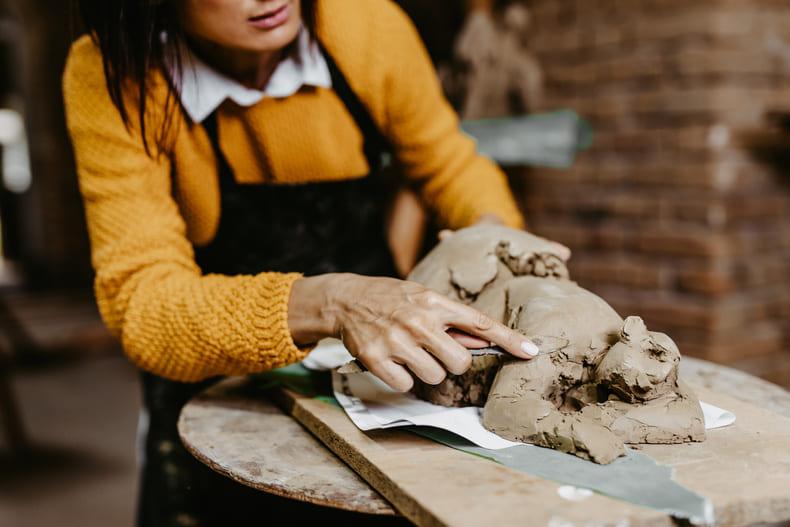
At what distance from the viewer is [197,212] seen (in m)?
1.29

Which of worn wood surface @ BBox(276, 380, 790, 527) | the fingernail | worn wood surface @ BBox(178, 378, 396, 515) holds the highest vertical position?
the fingernail

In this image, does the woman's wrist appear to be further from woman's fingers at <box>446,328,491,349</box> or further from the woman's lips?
the woman's lips

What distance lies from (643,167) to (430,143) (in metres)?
1.26

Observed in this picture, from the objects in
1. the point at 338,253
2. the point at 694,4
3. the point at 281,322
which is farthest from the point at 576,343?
the point at 694,4

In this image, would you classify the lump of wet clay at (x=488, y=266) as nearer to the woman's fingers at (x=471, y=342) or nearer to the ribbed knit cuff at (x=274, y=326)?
the woman's fingers at (x=471, y=342)

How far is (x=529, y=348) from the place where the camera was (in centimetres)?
90

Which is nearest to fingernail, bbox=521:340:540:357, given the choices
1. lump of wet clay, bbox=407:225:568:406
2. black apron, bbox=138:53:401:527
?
lump of wet clay, bbox=407:225:568:406

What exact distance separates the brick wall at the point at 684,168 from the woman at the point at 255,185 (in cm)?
111

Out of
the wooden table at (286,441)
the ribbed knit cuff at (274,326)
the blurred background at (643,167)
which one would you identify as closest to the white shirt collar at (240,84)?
the ribbed knit cuff at (274,326)

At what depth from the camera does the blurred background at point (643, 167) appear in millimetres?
2297

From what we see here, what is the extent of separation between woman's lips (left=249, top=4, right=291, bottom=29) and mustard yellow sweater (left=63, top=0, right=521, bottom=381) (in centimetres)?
17

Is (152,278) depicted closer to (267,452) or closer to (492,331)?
(267,452)

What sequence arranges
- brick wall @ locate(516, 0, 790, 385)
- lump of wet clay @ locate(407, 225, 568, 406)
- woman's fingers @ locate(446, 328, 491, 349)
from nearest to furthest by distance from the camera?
woman's fingers @ locate(446, 328, 491, 349)
lump of wet clay @ locate(407, 225, 568, 406)
brick wall @ locate(516, 0, 790, 385)

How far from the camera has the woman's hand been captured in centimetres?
90
